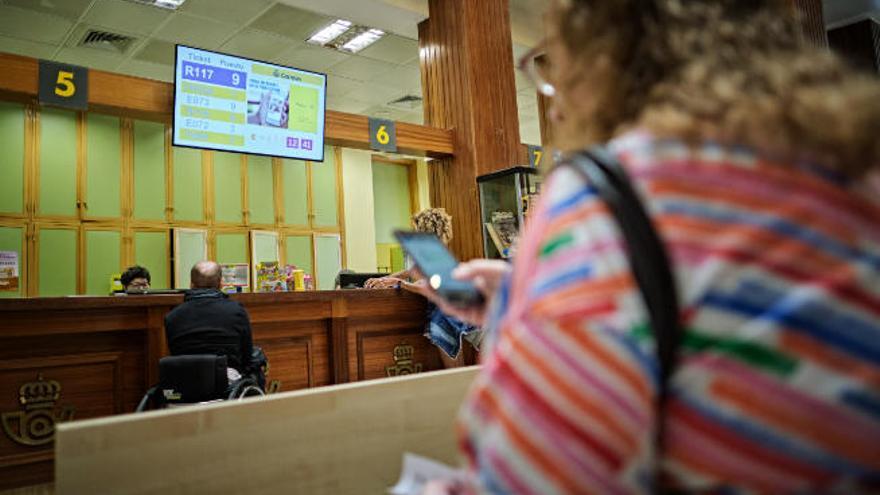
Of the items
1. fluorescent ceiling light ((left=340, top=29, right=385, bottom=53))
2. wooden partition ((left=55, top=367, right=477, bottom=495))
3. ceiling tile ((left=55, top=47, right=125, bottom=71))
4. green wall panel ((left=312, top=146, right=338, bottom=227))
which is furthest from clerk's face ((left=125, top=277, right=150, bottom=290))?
wooden partition ((left=55, top=367, right=477, bottom=495))

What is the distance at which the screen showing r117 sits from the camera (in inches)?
157

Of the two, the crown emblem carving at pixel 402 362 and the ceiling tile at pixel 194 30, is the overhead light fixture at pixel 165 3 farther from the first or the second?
the crown emblem carving at pixel 402 362

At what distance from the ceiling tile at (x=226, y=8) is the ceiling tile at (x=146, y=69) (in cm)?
119

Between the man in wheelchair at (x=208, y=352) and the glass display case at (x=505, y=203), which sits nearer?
the man in wheelchair at (x=208, y=352)

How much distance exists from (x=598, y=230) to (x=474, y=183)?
→ 4.70m

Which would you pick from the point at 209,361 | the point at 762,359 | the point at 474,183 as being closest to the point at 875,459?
the point at 762,359

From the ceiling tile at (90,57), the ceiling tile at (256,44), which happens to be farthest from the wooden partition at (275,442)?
the ceiling tile at (90,57)

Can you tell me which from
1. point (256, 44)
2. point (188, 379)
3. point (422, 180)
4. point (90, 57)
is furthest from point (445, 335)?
point (422, 180)

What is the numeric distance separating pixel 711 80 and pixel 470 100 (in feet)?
15.5

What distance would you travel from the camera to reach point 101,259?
618cm

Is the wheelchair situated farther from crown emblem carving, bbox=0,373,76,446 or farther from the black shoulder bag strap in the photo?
the black shoulder bag strap

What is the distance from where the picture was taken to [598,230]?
0.45 m

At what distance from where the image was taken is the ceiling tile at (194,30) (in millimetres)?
5430

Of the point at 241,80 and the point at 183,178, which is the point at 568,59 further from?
the point at 183,178
